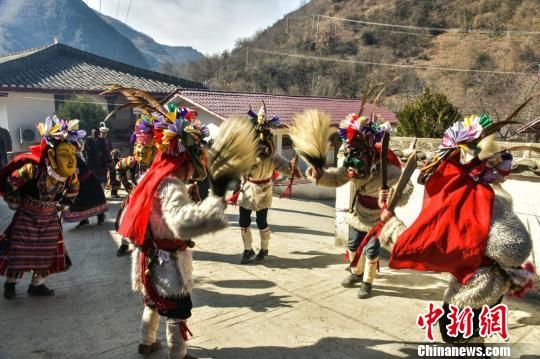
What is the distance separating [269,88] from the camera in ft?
118

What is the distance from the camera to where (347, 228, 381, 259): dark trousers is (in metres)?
4.61

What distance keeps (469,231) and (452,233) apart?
103mm

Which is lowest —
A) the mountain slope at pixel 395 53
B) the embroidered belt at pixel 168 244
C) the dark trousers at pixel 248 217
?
the dark trousers at pixel 248 217

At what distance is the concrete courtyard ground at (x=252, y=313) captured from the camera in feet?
11.7

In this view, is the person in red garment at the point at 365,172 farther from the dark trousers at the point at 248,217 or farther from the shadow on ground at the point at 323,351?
the dark trousers at the point at 248,217

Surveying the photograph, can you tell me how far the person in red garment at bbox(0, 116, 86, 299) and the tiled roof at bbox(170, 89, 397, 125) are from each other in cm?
865

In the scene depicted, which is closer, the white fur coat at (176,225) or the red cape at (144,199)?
the white fur coat at (176,225)

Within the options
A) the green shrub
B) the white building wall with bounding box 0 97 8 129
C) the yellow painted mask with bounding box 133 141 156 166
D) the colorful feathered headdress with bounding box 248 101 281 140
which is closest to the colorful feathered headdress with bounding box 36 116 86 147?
the yellow painted mask with bounding box 133 141 156 166

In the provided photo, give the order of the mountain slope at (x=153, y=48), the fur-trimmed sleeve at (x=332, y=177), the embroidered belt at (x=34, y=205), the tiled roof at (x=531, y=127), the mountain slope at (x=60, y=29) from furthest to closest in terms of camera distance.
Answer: the mountain slope at (x=153, y=48) < the mountain slope at (x=60, y=29) < the tiled roof at (x=531, y=127) < the embroidered belt at (x=34, y=205) < the fur-trimmed sleeve at (x=332, y=177)

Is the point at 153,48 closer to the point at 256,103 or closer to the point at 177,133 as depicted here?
the point at 256,103

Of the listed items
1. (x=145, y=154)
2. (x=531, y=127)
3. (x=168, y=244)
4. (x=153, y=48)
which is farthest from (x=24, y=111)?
(x=153, y=48)

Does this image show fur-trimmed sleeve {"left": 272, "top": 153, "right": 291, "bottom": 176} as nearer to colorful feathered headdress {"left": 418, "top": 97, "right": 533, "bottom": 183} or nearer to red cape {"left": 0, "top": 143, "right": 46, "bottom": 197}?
colorful feathered headdress {"left": 418, "top": 97, "right": 533, "bottom": 183}

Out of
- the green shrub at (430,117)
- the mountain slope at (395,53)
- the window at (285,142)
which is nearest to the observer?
the green shrub at (430,117)

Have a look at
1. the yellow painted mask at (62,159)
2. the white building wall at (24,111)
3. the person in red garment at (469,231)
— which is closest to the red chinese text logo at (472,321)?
the person in red garment at (469,231)
